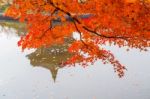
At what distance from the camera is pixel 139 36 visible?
35.8ft

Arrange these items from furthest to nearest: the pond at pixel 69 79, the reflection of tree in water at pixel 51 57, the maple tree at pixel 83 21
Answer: the reflection of tree in water at pixel 51 57 < the pond at pixel 69 79 < the maple tree at pixel 83 21

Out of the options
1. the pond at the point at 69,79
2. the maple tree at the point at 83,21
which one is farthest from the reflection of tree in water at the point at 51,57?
the maple tree at the point at 83,21

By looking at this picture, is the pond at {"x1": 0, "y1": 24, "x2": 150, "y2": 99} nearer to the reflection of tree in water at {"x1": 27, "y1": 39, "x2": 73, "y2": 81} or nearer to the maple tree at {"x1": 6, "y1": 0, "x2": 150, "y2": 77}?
the reflection of tree in water at {"x1": 27, "y1": 39, "x2": 73, "y2": 81}

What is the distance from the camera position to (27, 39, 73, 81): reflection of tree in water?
1989cm

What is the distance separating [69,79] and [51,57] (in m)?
4.64

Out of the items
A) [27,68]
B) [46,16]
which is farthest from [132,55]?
[46,16]

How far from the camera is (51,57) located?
2159 centimetres

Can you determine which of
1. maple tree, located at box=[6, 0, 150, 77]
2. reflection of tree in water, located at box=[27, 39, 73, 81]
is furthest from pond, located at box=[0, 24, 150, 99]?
maple tree, located at box=[6, 0, 150, 77]

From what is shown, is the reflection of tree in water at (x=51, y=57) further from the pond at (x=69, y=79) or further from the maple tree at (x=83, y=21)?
the maple tree at (x=83, y=21)

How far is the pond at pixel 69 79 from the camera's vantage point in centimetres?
1527

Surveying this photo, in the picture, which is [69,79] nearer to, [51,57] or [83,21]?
[51,57]

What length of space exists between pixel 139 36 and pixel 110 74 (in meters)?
6.79

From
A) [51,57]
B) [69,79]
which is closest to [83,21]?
[69,79]

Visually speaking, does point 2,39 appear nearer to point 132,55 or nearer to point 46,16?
point 132,55
